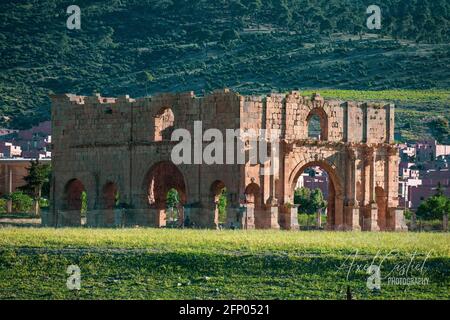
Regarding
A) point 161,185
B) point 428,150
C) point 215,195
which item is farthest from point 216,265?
point 428,150

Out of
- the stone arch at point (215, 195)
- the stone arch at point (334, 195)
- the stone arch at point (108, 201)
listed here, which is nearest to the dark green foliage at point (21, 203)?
the stone arch at point (108, 201)

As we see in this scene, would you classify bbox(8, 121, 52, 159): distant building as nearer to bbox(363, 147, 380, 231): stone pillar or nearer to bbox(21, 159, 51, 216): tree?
bbox(21, 159, 51, 216): tree

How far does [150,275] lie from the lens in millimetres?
53594

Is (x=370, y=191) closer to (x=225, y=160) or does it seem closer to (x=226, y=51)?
(x=225, y=160)

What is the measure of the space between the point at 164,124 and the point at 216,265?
774 inches

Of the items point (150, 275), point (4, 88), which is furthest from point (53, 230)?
point (4, 88)

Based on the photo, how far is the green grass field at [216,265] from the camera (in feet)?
167

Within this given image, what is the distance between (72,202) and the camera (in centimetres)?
7700

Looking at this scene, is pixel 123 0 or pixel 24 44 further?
pixel 123 0

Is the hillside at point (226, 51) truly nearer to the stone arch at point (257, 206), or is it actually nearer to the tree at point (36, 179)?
the tree at point (36, 179)

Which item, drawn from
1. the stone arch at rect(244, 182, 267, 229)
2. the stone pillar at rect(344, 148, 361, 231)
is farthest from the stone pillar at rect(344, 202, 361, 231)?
the stone arch at rect(244, 182, 267, 229)

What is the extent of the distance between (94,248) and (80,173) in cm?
1806
